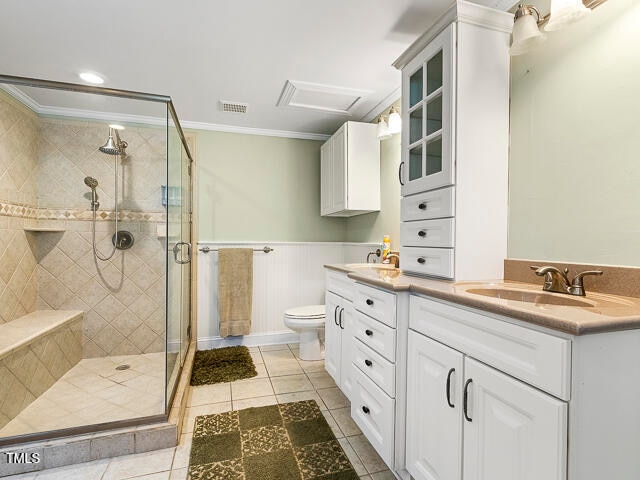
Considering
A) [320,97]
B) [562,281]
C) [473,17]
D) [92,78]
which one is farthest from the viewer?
[320,97]

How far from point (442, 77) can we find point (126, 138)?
2.62 metres

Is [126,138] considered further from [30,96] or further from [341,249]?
[341,249]

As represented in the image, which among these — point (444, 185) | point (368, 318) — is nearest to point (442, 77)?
point (444, 185)

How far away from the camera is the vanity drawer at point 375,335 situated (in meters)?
1.36

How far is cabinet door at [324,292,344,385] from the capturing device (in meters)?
2.09

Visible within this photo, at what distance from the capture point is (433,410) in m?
1.14

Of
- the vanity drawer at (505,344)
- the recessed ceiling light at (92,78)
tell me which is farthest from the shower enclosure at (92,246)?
the vanity drawer at (505,344)

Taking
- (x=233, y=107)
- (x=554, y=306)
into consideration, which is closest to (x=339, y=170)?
(x=233, y=107)

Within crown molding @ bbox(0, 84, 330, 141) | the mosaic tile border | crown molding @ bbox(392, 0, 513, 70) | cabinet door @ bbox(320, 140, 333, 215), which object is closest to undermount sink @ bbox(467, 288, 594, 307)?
crown molding @ bbox(392, 0, 513, 70)

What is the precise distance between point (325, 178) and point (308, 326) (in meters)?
1.44

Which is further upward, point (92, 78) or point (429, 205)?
point (92, 78)

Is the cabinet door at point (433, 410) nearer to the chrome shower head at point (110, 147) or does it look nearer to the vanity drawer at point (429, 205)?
the vanity drawer at point (429, 205)

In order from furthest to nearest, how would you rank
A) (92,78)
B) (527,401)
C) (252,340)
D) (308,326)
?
(252,340)
(308,326)
(92,78)
(527,401)

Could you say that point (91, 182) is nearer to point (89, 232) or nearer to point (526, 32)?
point (89, 232)
